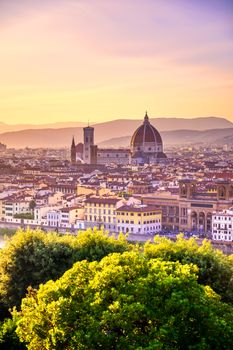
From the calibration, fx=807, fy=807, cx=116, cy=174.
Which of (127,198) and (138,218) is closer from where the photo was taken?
(138,218)

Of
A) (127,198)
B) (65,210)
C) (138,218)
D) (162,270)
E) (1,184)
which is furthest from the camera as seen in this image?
(1,184)

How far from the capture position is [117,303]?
796 centimetres

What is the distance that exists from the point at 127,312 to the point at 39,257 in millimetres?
6079

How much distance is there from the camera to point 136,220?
1261 inches

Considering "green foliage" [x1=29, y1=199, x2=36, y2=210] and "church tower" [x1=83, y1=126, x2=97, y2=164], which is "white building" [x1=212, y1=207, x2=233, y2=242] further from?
"church tower" [x1=83, y1=126, x2=97, y2=164]

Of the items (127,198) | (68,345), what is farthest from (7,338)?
(127,198)

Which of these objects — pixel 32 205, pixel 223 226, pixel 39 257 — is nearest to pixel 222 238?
pixel 223 226

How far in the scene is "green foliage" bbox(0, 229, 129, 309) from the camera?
44.2 ft

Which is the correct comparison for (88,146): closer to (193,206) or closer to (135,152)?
(135,152)

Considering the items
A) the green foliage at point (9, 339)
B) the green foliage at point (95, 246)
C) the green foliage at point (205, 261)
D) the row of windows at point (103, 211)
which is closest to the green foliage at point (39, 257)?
the green foliage at point (95, 246)

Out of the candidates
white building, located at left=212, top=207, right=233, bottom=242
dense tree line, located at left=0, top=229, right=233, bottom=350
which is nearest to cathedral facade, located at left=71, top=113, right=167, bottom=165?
white building, located at left=212, top=207, right=233, bottom=242

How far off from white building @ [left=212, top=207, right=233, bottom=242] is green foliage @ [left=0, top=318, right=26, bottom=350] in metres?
20.8

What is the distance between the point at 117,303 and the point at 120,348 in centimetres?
45

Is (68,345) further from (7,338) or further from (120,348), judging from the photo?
(7,338)
